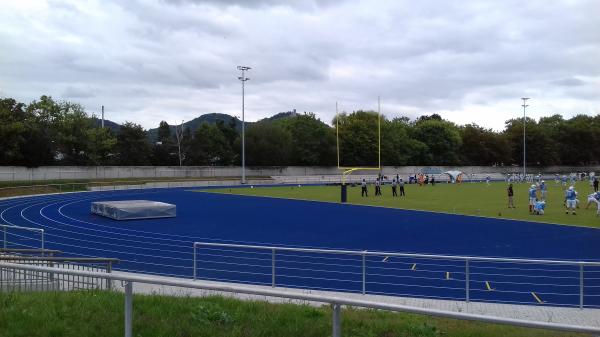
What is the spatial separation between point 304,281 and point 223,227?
1262 centimetres

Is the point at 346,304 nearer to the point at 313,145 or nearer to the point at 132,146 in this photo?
the point at 132,146

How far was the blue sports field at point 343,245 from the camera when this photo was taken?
1288 centimetres

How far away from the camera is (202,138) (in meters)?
82.4

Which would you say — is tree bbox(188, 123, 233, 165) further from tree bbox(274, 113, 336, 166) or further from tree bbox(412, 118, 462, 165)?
tree bbox(412, 118, 462, 165)

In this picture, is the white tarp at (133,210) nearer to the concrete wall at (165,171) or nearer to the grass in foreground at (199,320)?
the grass in foreground at (199,320)

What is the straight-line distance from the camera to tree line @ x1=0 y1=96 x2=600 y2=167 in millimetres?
64312

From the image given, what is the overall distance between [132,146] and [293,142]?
2398 centimetres

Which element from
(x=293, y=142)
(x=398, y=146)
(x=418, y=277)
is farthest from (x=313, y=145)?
(x=418, y=277)

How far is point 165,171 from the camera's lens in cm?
7256

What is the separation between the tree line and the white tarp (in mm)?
32839

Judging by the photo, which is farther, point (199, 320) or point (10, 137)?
point (10, 137)

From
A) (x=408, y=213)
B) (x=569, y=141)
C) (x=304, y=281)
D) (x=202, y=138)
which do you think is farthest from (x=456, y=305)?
(x=569, y=141)

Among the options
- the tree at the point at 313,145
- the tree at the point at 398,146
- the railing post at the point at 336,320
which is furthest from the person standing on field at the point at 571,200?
the tree at the point at 398,146

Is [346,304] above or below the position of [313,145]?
below
